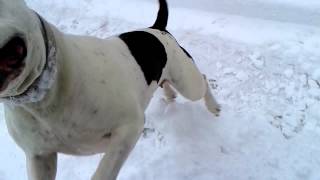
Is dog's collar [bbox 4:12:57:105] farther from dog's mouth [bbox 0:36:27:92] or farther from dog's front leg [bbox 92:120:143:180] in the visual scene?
dog's front leg [bbox 92:120:143:180]

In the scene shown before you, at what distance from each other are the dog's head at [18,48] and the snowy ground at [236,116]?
1.90 metres

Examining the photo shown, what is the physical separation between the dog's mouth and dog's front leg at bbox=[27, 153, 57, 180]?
0.83m

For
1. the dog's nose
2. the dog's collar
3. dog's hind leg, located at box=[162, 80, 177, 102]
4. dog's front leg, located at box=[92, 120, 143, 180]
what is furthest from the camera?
dog's hind leg, located at box=[162, 80, 177, 102]

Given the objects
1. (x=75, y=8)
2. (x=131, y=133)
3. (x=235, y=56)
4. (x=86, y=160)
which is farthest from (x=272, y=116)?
(x=75, y=8)

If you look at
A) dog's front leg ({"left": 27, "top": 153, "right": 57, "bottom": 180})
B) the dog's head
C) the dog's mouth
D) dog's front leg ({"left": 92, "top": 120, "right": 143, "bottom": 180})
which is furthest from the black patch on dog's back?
the dog's mouth

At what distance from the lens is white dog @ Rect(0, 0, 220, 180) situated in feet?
6.01

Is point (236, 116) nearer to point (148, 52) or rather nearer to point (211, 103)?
point (211, 103)

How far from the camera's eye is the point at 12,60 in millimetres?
1778

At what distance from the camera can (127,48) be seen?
9.64ft

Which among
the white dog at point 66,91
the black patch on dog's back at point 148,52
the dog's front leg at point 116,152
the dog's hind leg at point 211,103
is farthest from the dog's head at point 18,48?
the dog's hind leg at point 211,103

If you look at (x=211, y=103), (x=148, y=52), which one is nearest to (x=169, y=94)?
(x=211, y=103)

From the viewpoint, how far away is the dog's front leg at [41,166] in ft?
8.32

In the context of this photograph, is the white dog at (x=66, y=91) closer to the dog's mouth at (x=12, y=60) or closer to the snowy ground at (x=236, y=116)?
the dog's mouth at (x=12, y=60)

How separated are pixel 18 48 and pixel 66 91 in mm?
467
